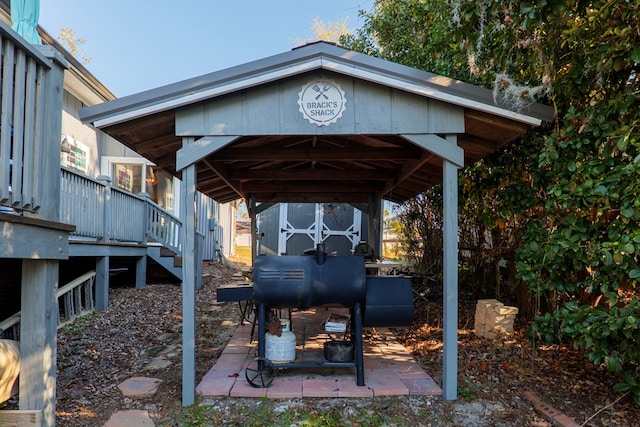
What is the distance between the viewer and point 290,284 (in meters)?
3.40

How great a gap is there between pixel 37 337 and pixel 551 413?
350 cm

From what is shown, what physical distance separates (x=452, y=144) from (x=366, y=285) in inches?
54.3

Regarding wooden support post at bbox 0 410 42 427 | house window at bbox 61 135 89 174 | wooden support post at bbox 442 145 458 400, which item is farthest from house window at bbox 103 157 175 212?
wooden support post at bbox 442 145 458 400

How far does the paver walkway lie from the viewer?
3.34 meters

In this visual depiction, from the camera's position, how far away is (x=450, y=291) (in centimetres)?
346

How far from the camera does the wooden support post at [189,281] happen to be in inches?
130

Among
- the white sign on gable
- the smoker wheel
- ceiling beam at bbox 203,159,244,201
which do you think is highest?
the white sign on gable

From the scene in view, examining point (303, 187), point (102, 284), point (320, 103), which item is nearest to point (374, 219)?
point (303, 187)

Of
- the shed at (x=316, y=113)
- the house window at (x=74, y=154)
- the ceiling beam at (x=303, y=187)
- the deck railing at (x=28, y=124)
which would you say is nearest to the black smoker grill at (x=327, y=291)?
the shed at (x=316, y=113)

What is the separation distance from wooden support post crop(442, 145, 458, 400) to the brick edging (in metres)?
0.58

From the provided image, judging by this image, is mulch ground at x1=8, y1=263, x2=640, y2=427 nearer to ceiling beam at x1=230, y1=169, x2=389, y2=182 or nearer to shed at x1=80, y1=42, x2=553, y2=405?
shed at x1=80, y1=42, x2=553, y2=405

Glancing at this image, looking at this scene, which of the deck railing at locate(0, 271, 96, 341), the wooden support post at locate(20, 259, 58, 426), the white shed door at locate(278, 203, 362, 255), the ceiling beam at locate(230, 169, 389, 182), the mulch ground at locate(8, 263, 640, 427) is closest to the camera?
the wooden support post at locate(20, 259, 58, 426)

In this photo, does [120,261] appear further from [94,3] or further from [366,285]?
[94,3]

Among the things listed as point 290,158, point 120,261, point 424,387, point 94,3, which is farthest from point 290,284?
point 94,3
